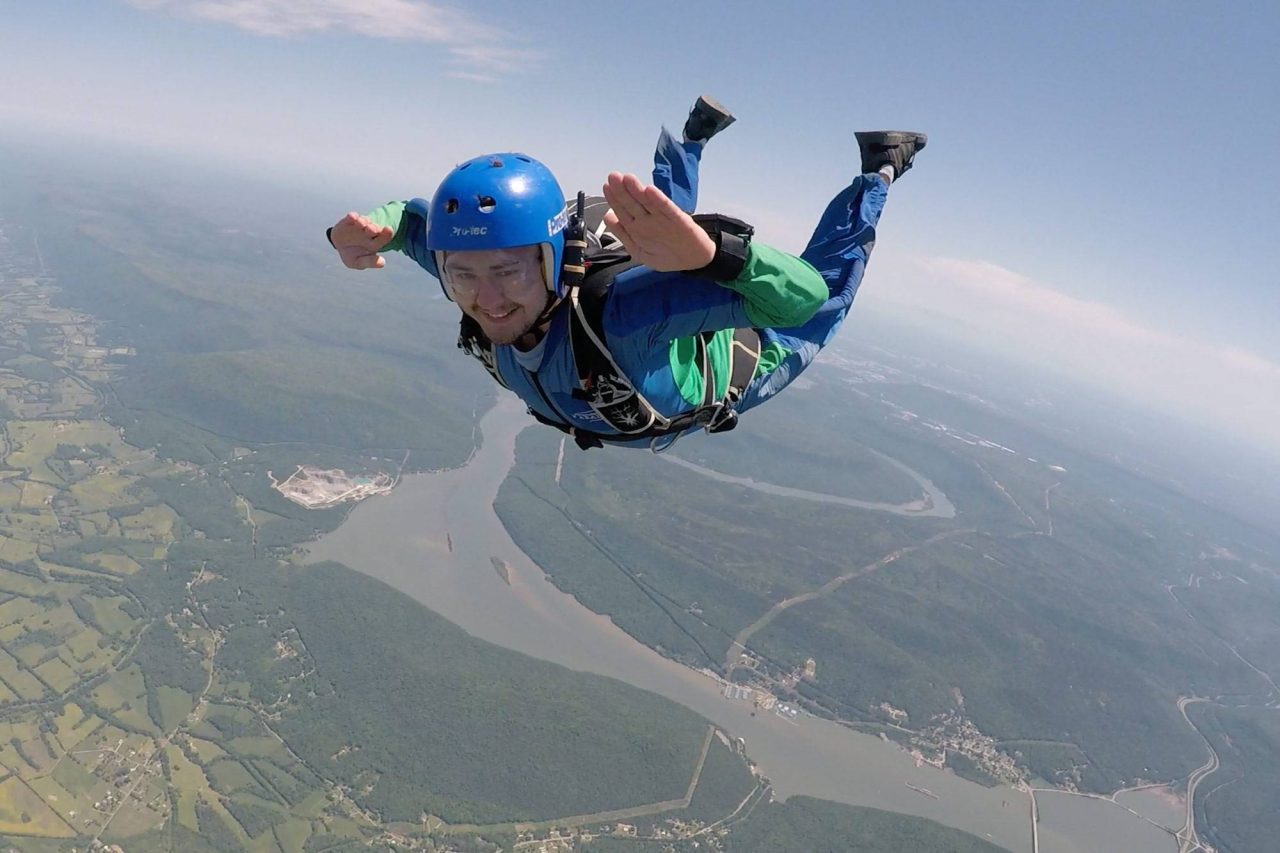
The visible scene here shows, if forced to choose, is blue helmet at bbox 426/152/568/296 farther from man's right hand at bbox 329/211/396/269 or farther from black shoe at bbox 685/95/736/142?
black shoe at bbox 685/95/736/142

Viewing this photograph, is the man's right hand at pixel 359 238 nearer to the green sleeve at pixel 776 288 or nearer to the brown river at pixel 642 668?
the green sleeve at pixel 776 288

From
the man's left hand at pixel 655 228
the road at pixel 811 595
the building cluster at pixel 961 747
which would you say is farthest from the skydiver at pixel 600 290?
the building cluster at pixel 961 747

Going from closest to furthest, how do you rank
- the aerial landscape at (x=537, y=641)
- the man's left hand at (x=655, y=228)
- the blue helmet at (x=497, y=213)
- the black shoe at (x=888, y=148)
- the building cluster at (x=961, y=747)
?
the man's left hand at (x=655, y=228) → the blue helmet at (x=497, y=213) → the black shoe at (x=888, y=148) → the aerial landscape at (x=537, y=641) → the building cluster at (x=961, y=747)

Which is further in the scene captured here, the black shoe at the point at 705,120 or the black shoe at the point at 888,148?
the black shoe at the point at 888,148

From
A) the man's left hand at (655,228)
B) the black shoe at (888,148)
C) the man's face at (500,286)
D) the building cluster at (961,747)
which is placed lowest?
the building cluster at (961,747)

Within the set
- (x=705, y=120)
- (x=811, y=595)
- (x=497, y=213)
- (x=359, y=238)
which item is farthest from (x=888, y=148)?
(x=811, y=595)

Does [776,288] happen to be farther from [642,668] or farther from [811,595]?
[811,595]

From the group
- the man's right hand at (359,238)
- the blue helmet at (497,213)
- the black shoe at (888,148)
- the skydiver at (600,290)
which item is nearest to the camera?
the skydiver at (600,290)

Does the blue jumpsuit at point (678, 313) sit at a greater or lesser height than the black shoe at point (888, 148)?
lesser
